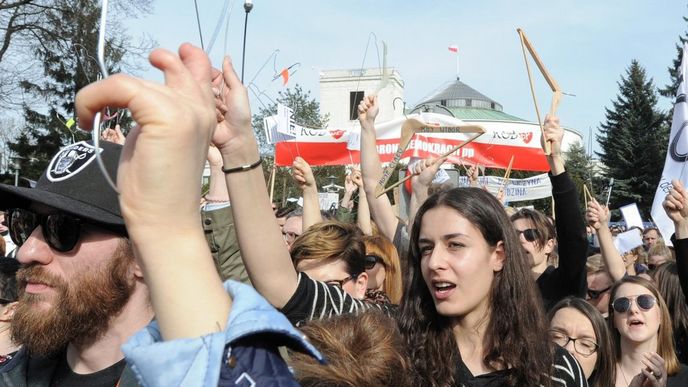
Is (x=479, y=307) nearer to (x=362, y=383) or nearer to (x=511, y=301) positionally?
(x=511, y=301)

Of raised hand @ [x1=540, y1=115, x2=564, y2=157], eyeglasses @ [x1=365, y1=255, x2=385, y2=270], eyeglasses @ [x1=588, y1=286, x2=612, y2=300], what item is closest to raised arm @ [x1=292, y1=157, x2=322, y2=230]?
eyeglasses @ [x1=365, y1=255, x2=385, y2=270]

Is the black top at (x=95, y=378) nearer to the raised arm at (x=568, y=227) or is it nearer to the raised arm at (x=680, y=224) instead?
the raised arm at (x=568, y=227)

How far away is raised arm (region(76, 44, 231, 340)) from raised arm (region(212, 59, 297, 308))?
0.80m

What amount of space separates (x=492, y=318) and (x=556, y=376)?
271 mm

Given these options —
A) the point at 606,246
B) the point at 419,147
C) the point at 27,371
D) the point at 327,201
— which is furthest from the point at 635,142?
the point at 27,371

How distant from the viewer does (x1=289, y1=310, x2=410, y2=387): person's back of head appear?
1407 millimetres

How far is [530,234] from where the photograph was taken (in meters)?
4.83

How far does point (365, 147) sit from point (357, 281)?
1434 mm

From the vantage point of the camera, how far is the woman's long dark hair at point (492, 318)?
2.47 meters

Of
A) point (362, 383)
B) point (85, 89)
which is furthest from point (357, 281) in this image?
point (85, 89)

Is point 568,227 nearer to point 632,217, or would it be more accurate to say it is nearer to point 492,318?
point 492,318

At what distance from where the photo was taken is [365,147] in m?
4.86

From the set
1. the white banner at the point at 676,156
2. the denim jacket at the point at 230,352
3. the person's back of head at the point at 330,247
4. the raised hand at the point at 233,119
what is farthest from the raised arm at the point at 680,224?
the denim jacket at the point at 230,352

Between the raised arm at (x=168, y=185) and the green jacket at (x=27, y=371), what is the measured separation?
1.23m
